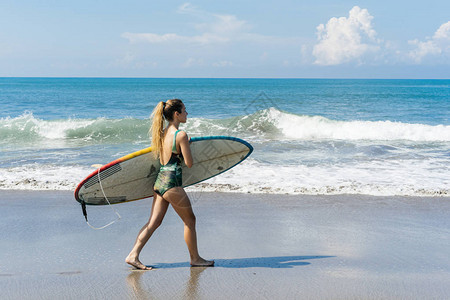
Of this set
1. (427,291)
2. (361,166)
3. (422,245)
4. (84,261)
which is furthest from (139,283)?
(361,166)

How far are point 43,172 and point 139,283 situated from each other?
18.5ft

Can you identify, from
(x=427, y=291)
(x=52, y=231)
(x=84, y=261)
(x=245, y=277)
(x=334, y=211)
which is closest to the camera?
(x=427, y=291)

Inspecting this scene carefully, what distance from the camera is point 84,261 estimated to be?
3773mm

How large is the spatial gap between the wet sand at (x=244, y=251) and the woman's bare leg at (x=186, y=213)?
10cm

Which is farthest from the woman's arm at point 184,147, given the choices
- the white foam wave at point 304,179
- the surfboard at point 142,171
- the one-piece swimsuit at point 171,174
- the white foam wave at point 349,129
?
the white foam wave at point 349,129

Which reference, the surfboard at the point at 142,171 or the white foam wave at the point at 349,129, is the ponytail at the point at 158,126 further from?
the white foam wave at the point at 349,129

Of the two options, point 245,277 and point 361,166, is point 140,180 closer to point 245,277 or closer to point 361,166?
point 245,277

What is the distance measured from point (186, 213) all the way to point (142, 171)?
0.66 metres

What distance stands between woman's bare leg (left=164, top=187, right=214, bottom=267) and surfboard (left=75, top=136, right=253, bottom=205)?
18.1 inches

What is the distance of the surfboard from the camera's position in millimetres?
3822

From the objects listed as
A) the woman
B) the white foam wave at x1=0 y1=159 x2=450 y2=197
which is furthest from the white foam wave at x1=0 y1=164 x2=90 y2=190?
the woman

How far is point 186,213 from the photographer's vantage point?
3.49 meters

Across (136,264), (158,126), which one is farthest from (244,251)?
(158,126)

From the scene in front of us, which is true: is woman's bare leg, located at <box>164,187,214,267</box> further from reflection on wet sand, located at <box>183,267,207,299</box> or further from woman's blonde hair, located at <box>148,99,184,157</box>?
woman's blonde hair, located at <box>148,99,184,157</box>
